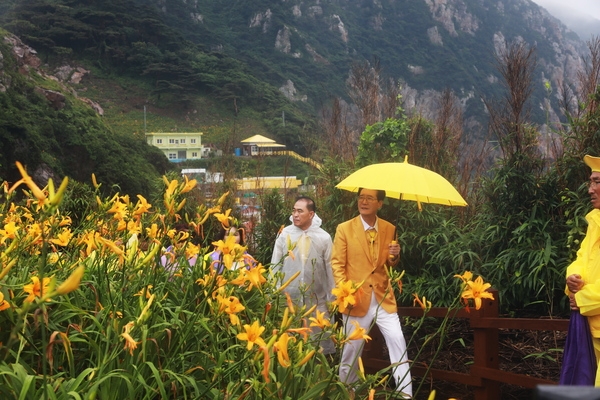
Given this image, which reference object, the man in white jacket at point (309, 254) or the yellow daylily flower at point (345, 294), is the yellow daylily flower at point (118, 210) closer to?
the yellow daylily flower at point (345, 294)

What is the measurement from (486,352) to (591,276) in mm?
794

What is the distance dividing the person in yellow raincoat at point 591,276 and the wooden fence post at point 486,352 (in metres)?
0.62

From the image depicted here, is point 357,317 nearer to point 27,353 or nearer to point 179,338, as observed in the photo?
point 179,338

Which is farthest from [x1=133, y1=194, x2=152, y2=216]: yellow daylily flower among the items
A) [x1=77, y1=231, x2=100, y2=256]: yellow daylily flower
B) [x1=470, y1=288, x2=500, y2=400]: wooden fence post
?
[x1=470, y1=288, x2=500, y2=400]: wooden fence post

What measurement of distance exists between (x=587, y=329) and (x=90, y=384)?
5.71 ft

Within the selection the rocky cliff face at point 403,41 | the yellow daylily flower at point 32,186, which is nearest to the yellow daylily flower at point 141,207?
the yellow daylily flower at point 32,186

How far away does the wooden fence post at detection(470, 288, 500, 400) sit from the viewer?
2.79m

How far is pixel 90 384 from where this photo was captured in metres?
1.30

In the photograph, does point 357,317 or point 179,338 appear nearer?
point 179,338

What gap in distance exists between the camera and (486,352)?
2.79 m

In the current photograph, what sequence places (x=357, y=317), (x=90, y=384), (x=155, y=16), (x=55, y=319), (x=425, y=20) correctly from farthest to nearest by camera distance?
(x=425, y=20)
(x=155, y=16)
(x=357, y=317)
(x=55, y=319)
(x=90, y=384)

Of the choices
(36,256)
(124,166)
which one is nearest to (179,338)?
(36,256)

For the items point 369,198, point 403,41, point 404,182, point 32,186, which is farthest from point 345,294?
point 403,41

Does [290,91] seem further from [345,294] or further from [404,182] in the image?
[345,294]
